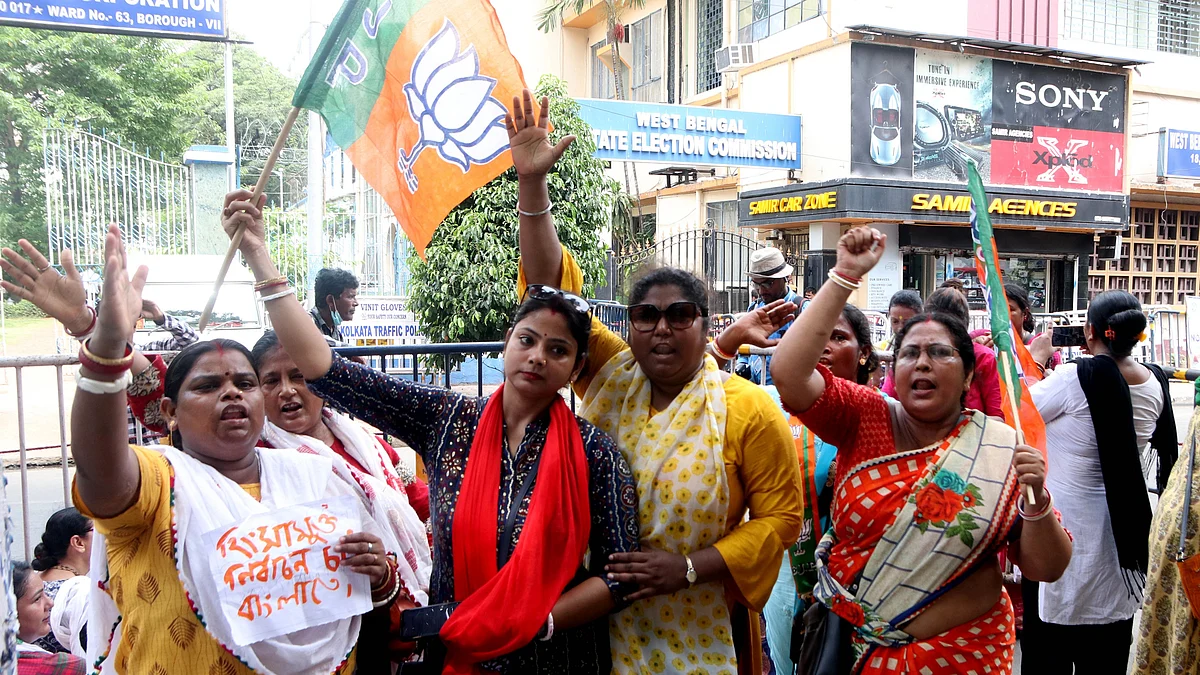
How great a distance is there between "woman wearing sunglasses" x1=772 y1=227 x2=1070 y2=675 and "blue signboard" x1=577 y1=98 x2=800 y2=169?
1260 centimetres

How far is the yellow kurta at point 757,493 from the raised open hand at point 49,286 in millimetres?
1438

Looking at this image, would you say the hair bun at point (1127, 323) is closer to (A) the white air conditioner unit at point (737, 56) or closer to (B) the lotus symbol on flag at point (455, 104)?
(B) the lotus symbol on flag at point (455, 104)

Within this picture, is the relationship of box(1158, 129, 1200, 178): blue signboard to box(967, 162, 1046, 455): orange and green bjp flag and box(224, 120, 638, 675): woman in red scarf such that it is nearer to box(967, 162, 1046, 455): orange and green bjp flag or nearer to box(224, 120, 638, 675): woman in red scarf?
box(967, 162, 1046, 455): orange and green bjp flag

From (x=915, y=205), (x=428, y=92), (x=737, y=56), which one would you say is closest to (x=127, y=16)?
(x=428, y=92)

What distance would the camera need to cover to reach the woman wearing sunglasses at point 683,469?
2.39m

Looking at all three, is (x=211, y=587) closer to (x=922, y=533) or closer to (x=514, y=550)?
(x=514, y=550)

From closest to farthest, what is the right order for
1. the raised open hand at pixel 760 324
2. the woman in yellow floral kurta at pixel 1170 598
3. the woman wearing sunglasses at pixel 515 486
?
the woman wearing sunglasses at pixel 515 486, the raised open hand at pixel 760 324, the woman in yellow floral kurta at pixel 1170 598

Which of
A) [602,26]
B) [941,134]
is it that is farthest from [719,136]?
[602,26]

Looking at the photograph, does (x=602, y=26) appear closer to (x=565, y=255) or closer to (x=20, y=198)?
(x=20, y=198)

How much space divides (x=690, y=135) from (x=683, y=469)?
13709 mm

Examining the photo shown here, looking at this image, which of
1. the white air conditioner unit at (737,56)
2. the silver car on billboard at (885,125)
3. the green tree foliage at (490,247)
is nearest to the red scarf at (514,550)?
the green tree foliage at (490,247)

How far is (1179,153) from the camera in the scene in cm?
1797

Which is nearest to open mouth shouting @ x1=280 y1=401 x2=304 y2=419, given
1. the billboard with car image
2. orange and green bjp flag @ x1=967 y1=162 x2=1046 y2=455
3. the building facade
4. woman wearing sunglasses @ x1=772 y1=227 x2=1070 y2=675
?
woman wearing sunglasses @ x1=772 y1=227 x2=1070 y2=675

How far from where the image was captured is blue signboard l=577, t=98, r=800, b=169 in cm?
1503
